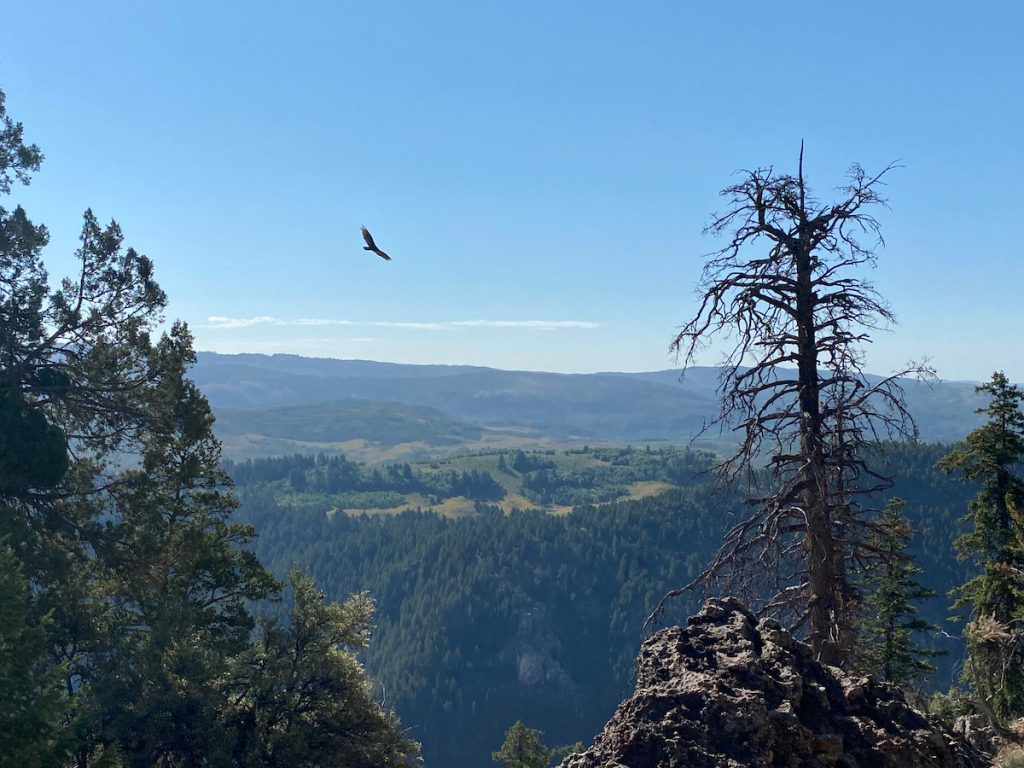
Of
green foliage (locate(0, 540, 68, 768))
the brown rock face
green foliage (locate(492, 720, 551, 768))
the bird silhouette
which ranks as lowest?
green foliage (locate(492, 720, 551, 768))

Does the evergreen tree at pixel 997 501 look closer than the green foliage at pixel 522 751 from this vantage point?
Yes

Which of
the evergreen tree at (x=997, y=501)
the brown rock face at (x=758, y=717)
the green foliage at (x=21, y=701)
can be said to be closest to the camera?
the brown rock face at (x=758, y=717)

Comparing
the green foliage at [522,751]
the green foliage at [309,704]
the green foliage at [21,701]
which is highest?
the green foliage at [21,701]

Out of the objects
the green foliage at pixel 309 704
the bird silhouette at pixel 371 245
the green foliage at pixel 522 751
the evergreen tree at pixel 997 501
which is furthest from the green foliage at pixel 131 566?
the green foliage at pixel 522 751

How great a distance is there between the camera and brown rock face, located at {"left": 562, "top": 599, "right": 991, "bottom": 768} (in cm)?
808

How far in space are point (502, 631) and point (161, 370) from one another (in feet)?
605

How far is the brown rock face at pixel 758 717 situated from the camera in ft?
26.5

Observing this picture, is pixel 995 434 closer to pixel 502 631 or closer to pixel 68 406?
pixel 68 406

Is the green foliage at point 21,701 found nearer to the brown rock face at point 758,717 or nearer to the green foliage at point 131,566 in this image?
the green foliage at point 131,566

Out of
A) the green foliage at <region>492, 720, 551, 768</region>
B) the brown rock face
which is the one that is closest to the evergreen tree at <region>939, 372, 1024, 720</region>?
the brown rock face

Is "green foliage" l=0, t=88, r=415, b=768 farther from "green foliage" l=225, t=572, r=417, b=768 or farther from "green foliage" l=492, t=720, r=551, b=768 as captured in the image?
"green foliage" l=492, t=720, r=551, b=768

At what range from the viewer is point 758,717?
813cm

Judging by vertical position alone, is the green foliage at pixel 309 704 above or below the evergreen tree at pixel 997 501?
below

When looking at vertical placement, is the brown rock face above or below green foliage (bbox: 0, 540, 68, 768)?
above
